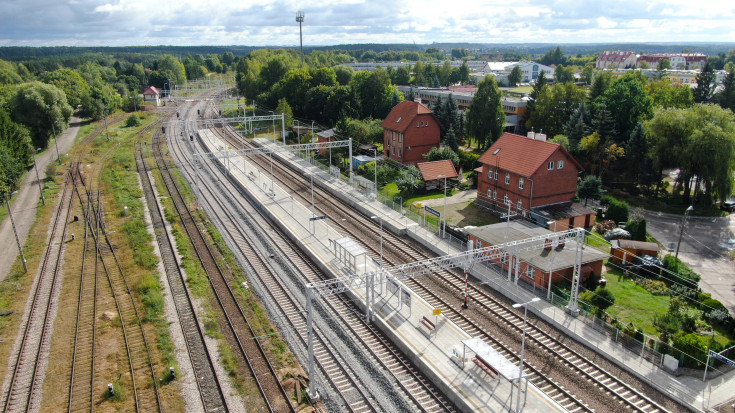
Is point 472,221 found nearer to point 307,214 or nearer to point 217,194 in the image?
point 307,214

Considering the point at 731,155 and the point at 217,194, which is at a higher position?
the point at 731,155

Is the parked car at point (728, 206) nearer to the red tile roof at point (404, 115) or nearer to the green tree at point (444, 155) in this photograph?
the green tree at point (444, 155)

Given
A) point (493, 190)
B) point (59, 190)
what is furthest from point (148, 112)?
point (493, 190)

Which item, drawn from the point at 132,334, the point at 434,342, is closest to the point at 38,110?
the point at 132,334

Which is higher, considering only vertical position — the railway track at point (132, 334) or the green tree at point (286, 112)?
the green tree at point (286, 112)

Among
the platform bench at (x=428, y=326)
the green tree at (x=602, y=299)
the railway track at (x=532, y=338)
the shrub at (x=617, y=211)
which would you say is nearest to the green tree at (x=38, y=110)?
the railway track at (x=532, y=338)

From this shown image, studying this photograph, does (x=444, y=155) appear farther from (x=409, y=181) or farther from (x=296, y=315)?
(x=296, y=315)
